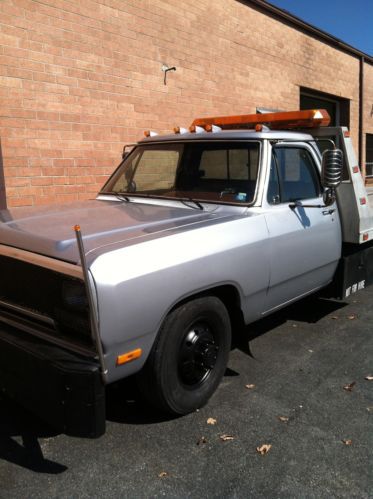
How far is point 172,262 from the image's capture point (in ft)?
9.30

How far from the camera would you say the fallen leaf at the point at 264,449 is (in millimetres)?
2873

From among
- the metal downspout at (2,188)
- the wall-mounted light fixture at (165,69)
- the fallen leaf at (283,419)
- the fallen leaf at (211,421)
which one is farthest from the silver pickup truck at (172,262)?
the wall-mounted light fixture at (165,69)

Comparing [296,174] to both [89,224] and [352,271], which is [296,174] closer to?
[352,271]

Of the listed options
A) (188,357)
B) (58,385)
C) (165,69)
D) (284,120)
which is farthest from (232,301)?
(165,69)

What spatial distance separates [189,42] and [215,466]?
8.15 metres

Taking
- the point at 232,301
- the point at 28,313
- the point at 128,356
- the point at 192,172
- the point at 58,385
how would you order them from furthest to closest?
the point at 192,172 → the point at 232,301 → the point at 28,313 → the point at 128,356 → the point at 58,385

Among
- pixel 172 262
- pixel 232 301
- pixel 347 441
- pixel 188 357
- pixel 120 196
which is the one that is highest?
pixel 120 196

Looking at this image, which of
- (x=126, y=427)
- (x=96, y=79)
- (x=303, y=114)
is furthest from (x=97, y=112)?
(x=126, y=427)

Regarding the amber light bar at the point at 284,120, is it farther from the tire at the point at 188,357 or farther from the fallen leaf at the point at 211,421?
the fallen leaf at the point at 211,421

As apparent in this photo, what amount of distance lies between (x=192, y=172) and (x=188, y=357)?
71.9 inches

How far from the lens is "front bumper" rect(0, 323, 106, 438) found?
240cm

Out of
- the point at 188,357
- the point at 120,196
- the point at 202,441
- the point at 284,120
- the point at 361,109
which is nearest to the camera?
the point at 202,441

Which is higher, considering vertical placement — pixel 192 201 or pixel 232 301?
pixel 192 201

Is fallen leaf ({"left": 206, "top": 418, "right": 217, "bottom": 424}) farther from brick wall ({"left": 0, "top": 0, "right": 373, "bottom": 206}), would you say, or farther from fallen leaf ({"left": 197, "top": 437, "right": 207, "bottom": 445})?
brick wall ({"left": 0, "top": 0, "right": 373, "bottom": 206})
